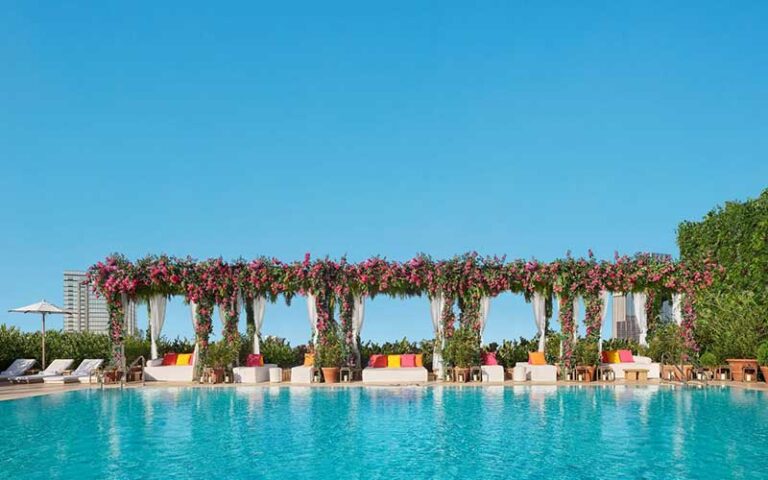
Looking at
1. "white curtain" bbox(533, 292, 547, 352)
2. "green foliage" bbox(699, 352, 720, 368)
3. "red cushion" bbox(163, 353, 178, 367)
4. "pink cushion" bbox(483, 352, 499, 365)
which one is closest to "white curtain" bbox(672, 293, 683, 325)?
"green foliage" bbox(699, 352, 720, 368)

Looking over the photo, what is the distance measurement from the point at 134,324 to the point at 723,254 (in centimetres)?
1798

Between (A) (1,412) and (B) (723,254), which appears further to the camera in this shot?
(B) (723,254)

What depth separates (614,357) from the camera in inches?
811

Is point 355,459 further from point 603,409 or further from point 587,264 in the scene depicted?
point 587,264

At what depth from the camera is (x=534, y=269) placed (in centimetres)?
2048

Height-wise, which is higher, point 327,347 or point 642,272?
point 642,272

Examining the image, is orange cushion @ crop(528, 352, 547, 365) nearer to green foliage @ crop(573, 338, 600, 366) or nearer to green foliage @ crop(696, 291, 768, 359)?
green foliage @ crop(573, 338, 600, 366)

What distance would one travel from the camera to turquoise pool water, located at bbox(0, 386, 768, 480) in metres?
8.45

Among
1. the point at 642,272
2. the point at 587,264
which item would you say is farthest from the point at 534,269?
the point at 642,272

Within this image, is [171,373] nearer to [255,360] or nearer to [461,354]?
[255,360]

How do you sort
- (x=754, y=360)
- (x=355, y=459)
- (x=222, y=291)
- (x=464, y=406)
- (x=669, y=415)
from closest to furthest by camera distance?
(x=355, y=459), (x=669, y=415), (x=464, y=406), (x=754, y=360), (x=222, y=291)

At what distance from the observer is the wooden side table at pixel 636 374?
19336 millimetres

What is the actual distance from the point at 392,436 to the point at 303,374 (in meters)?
9.43

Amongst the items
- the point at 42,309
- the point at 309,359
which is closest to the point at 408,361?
the point at 309,359
